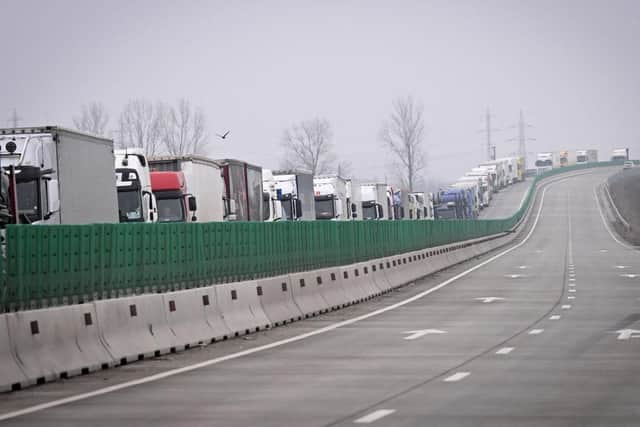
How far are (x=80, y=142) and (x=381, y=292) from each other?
904 centimetres

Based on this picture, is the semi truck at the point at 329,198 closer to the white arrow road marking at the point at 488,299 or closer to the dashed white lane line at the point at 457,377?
the white arrow road marking at the point at 488,299

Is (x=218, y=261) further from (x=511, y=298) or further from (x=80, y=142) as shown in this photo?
(x=511, y=298)

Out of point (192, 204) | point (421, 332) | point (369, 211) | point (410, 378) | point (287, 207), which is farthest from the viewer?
point (369, 211)

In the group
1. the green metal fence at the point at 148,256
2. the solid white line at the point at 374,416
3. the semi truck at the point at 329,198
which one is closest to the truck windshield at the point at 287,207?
the semi truck at the point at 329,198

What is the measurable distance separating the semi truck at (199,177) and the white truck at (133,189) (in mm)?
2672

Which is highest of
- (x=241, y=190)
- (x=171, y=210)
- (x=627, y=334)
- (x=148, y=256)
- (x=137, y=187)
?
(x=241, y=190)

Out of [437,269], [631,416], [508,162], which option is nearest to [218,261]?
[631,416]

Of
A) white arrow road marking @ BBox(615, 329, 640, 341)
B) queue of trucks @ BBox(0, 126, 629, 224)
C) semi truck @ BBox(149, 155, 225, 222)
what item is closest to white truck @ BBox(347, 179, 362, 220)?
queue of trucks @ BBox(0, 126, 629, 224)

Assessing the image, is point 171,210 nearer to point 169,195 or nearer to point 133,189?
point 169,195

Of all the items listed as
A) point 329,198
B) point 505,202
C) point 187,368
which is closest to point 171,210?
point 187,368

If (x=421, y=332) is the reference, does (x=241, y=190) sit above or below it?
above

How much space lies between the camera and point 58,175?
25.5 m

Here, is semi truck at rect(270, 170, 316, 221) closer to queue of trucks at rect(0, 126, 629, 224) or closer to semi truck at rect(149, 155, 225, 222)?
queue of trucks at rect(0, 126, 629, 224)

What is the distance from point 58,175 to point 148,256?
704 cm
